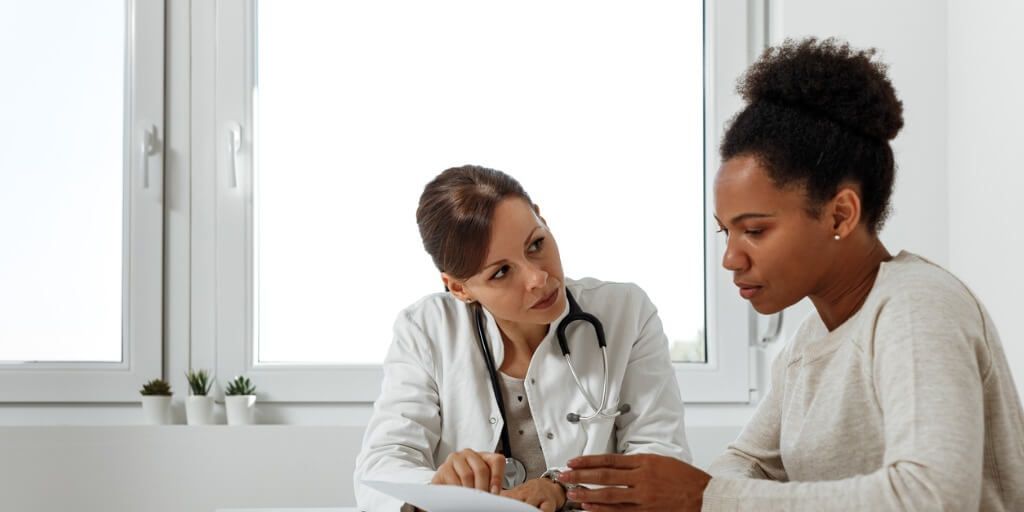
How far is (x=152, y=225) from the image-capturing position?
2.66 metres

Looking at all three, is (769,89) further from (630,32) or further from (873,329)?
(630,32)

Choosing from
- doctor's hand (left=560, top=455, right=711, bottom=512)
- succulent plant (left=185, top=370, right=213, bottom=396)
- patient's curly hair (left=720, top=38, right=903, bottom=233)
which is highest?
patient's curly hair (left=720, top=38, right=903, bottom=233)

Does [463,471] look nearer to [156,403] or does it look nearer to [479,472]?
[479,472]

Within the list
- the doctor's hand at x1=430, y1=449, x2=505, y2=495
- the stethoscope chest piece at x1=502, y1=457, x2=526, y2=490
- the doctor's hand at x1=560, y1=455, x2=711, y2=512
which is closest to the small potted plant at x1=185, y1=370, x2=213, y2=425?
the stethoscope chest piece at x1=502, y1=457, x2=526, y2=490

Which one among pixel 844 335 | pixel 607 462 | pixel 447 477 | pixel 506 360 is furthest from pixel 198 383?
pixel 844 335

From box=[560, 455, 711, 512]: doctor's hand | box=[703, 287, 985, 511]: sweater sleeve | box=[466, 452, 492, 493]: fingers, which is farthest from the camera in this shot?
box=[466, 452, 492, 493]: fingers

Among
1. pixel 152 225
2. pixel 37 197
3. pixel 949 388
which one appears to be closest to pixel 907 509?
pixel 949 388

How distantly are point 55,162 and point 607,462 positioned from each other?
210 cm

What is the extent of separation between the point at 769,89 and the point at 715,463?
54cm

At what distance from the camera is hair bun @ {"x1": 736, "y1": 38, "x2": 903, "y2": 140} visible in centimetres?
122

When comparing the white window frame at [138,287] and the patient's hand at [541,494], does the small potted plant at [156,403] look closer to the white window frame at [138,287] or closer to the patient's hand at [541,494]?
the white window frame at [138,287]

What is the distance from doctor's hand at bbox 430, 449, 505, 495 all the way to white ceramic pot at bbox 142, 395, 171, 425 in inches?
51.7

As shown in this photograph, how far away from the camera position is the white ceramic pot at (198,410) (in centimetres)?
255

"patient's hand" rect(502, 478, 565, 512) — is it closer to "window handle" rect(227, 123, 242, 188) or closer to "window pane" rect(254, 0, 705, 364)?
"window pane" rect(254, 0, 705, 364)
